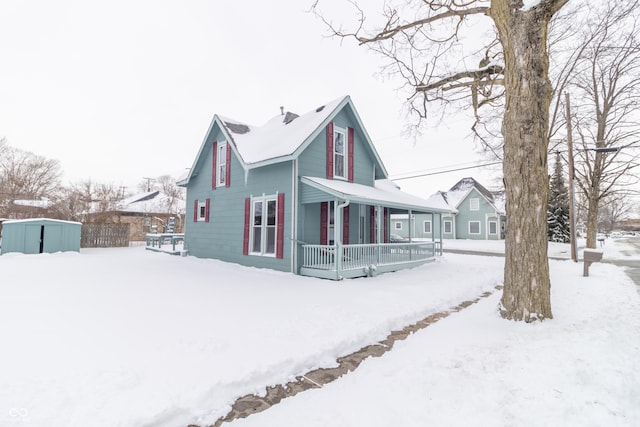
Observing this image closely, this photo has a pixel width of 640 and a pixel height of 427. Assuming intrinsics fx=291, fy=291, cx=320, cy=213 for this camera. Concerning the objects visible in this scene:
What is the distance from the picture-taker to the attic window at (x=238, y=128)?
13125mm

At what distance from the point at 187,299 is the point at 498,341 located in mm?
5813

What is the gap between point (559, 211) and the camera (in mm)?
27438

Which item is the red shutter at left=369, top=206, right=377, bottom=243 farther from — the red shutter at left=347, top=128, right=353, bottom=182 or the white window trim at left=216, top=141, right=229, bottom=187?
the white window trim at left=216, top=141, right=229, bottom=187

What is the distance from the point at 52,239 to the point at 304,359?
1763 cm

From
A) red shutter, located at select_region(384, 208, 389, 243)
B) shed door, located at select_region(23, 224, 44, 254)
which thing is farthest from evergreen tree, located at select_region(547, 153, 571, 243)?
shed door, located at select_region(23, 224, 44, 254)

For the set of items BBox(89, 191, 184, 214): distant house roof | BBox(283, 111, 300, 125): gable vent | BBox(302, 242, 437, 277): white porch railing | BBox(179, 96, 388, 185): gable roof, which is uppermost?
BBox(283, 111, 300, 125): gable vent

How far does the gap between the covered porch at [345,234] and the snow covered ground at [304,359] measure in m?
2.63

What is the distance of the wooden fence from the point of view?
1878 cm

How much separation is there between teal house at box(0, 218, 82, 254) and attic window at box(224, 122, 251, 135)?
10.6 meters

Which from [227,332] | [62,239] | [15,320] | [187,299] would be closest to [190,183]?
[62,239]

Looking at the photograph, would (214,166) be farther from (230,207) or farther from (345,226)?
(345,226)

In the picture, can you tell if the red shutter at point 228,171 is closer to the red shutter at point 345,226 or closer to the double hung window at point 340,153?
the double hung window at point 340,153

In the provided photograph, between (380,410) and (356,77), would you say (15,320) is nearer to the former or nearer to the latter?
(380,410)

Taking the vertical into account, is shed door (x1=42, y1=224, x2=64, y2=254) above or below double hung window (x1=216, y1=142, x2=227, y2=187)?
below
